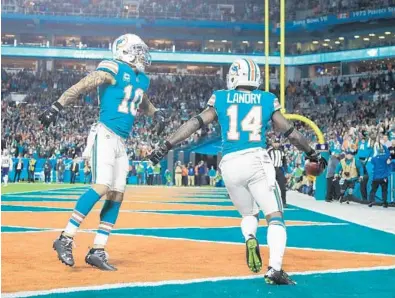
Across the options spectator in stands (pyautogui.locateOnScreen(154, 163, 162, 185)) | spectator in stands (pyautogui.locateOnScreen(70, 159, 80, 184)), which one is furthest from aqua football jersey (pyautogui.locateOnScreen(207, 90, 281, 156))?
spectator in stands (pyautogui.locateOnScreen(154, 163, 162, 185))

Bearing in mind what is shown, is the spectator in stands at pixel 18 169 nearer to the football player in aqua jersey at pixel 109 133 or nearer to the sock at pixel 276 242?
the football player in aqua jersey at pixel 109 133

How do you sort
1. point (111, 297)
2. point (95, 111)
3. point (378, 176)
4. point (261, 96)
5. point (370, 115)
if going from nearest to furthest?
point (111, 297)
point (261, 96)
point (378, 176)
point (370, 115)
point (95, 111)

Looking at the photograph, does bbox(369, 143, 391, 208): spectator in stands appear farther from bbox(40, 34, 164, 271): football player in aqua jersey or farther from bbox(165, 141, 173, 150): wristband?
bbox(165, 141, 173, 150): wristband

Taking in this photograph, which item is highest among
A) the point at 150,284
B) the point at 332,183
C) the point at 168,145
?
the point at 168,145

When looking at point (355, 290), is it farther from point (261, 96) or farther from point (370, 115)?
point (370, 115)

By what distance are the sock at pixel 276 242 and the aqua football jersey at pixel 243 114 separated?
2.13 ft

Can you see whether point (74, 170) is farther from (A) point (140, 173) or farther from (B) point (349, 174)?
(B) point (349, 174)

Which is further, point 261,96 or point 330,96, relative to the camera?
point 330,96

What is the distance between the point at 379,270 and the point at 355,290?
1.03 meters

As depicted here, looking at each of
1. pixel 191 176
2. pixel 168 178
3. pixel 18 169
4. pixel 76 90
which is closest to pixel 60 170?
pixel 18 169

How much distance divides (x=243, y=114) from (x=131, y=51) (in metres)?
1.31

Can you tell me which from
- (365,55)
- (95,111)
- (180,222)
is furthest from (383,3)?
(180,222)

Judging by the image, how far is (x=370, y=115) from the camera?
35.9 meters

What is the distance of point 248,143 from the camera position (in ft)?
18.0
